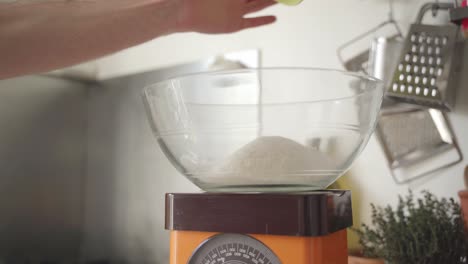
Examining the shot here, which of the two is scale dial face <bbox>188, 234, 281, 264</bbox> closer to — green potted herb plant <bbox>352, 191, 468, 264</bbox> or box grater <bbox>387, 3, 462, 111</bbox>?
green potted herb plant <bbox>352, 191, 468, 264</bbox>

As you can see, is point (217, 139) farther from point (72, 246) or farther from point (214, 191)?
point (72, 246)

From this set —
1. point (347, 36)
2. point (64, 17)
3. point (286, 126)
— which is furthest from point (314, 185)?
point (347, 36)

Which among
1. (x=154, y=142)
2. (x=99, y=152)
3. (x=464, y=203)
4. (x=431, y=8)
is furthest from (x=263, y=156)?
(x=99, y=152)

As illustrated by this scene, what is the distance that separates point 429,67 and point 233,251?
63 centimetres

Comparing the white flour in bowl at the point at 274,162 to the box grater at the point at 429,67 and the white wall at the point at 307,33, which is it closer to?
the box grater at the point at 429,67

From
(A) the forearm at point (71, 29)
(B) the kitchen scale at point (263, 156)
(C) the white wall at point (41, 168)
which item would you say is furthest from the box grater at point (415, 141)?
(C) the white wall at point (41, 168)

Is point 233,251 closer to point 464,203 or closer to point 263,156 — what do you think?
point 263,156

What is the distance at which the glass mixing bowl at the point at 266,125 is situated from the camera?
1.77ft

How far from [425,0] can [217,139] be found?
729 mm

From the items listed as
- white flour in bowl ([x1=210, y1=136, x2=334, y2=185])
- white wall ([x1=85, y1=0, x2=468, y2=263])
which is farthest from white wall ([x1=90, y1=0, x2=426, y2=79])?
white flour in bowl ([x1=210, y1=136, x2=334, y2=185])

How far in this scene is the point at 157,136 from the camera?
63cm

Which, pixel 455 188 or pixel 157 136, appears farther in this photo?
pixel 455 188

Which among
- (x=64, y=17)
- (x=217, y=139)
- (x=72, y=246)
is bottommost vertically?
(x=72, y=246)

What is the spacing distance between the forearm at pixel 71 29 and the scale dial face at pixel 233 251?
0.41m
